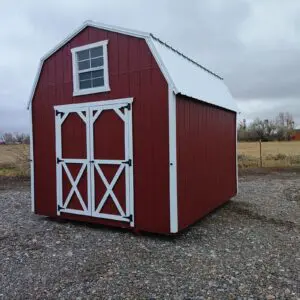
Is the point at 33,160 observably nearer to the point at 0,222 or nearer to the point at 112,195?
the point at 0,222

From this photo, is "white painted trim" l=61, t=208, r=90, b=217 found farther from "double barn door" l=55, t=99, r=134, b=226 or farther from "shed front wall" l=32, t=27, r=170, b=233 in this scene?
"shed front wall" l=32, t=27, r=170, b=233

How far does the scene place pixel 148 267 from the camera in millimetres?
4352

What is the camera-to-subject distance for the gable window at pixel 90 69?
6.07 metres

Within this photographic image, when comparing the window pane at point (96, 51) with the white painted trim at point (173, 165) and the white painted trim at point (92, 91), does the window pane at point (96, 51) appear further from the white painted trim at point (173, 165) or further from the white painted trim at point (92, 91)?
the white painted trim at point (173, 165)

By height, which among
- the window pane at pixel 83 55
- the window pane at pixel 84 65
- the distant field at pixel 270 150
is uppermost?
the window pane at pixel 83 55

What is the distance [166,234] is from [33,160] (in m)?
3.50

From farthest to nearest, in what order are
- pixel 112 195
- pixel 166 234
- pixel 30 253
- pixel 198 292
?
pixel 112 195, pixel 166 234, pixel 30 253, pixel 198 292

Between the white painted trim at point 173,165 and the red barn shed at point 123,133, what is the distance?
0.05 feet

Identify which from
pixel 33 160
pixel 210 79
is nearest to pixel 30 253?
pixel 33 160

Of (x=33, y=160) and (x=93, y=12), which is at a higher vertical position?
(x=93, y=12)

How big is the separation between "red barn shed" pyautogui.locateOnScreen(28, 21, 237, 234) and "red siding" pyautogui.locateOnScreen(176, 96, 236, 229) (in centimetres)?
2

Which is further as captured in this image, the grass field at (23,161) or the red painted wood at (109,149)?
the grass field at (23,161)

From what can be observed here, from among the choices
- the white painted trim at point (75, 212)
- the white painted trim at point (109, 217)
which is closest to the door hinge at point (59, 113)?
the white painted trim at point (75, 212)

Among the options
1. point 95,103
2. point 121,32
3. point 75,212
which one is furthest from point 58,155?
point 121,32
